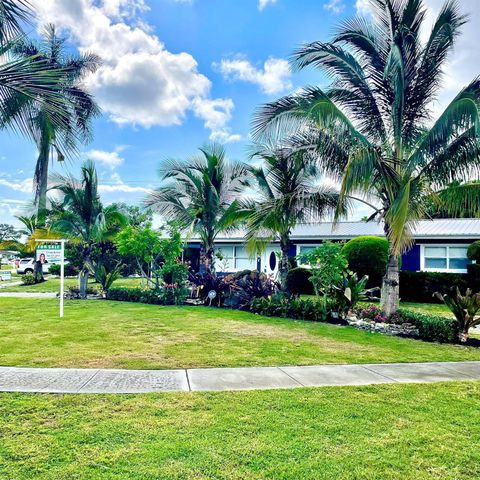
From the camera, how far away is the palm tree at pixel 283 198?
1179cm

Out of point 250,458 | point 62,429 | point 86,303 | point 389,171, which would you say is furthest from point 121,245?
point 250,458

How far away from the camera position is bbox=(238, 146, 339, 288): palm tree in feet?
38.7

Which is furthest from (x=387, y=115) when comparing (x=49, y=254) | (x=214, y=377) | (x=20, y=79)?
(x=49, y=254)

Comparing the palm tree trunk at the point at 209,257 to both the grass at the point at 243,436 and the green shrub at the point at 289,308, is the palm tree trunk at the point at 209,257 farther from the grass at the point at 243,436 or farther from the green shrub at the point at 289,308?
the grass at the point at 243,436

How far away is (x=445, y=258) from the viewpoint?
1711 centimetres

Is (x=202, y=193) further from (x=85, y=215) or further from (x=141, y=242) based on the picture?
(x=85, y=215)

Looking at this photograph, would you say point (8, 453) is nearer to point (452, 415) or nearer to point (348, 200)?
point (452, 415)

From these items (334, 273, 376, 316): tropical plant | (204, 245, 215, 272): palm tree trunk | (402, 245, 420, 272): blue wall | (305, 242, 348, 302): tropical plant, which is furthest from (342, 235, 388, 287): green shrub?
(204, 245, 215, 272): palm tree trunk

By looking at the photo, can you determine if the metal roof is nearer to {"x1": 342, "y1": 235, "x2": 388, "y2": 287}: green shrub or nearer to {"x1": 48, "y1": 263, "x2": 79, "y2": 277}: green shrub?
{"x1": 342, "y1": 235, "x2": 388, "y2": 287}: green shrub

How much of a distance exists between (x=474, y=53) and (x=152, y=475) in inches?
494

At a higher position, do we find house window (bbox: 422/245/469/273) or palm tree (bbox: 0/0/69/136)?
palm tree (bbox: 0/0/69/136)

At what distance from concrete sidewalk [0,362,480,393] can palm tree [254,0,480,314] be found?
3.63 m

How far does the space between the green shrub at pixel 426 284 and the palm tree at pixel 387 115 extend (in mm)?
6176

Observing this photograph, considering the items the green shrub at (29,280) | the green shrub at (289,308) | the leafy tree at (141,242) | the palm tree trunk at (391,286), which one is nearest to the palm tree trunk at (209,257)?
the leafy tree at (141,242)
